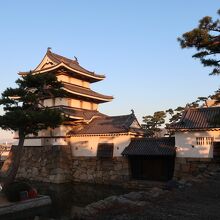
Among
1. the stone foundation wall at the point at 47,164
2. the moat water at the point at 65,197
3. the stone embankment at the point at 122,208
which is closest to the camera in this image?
the stone embankment at the point at 122,208

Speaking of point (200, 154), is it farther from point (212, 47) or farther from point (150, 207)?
point (150, 207)

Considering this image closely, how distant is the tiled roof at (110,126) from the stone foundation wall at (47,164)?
2.45 meters

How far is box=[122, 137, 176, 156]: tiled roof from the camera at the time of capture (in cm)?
2209

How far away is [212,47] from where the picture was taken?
14.5 meters

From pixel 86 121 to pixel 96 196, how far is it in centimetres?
1045

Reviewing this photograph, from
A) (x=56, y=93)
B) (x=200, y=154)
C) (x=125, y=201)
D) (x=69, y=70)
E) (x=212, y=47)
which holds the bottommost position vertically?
(x=125, y=201)

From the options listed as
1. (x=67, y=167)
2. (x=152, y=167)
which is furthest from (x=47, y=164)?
(x=152, y=167)

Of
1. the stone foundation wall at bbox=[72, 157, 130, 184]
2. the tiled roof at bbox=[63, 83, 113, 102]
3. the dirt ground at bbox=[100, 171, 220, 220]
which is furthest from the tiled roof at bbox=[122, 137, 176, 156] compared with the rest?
the tiled roof at bbox=[63, 83, 113, 102]

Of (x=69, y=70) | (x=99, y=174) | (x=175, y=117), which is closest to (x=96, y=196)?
(x=99, y=174)

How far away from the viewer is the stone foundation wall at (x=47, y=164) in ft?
86.5

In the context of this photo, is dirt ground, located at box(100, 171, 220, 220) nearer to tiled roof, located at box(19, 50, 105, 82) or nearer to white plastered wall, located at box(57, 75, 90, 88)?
tiled roof, located at box(19, 50, 105, 82)

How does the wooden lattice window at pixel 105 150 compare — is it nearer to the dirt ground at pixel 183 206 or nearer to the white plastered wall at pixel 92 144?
the white plastered wall at pixel 92 144

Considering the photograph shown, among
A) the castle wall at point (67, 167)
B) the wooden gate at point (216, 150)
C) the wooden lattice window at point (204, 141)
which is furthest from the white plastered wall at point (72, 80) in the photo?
the wooden gate at point (216, 150)

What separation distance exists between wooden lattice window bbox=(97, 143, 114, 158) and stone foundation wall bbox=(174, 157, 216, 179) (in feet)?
20.0
